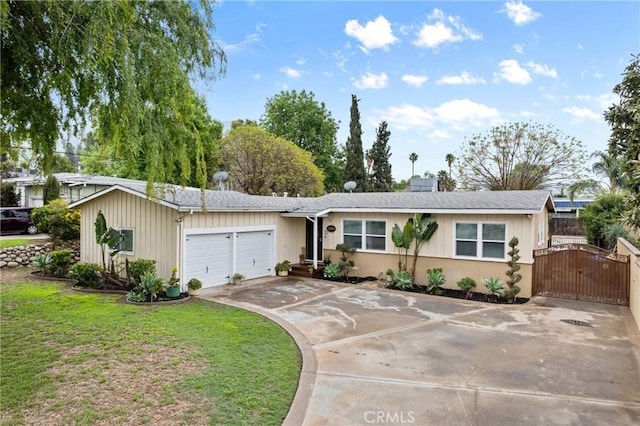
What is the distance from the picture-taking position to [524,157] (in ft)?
85.4

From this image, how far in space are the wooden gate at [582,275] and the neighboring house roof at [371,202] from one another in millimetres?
1829

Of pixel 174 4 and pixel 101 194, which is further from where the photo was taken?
pixel 101 194

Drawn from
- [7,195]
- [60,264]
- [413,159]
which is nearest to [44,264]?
[60,264]

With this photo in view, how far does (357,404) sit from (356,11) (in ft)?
49.8

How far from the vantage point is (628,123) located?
7.36 m

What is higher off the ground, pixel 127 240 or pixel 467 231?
pixel 467 231

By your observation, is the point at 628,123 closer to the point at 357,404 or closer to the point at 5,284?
the point at 357,404

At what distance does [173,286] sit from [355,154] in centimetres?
2689

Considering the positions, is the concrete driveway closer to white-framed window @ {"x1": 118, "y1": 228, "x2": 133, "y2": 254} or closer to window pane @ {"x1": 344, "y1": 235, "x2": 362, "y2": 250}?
white-framed window @ {"x1": 118, "y1": 228, "x2": 133, "y2": 254}

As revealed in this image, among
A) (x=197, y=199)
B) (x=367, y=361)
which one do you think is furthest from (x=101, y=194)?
(x=367, y=361)

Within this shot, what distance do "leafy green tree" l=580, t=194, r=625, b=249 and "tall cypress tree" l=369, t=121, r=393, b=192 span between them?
63.3 feet

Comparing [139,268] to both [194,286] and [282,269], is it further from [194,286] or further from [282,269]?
[282,269]

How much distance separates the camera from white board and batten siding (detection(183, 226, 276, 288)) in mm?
12289

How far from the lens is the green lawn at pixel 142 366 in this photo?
4.64 m
